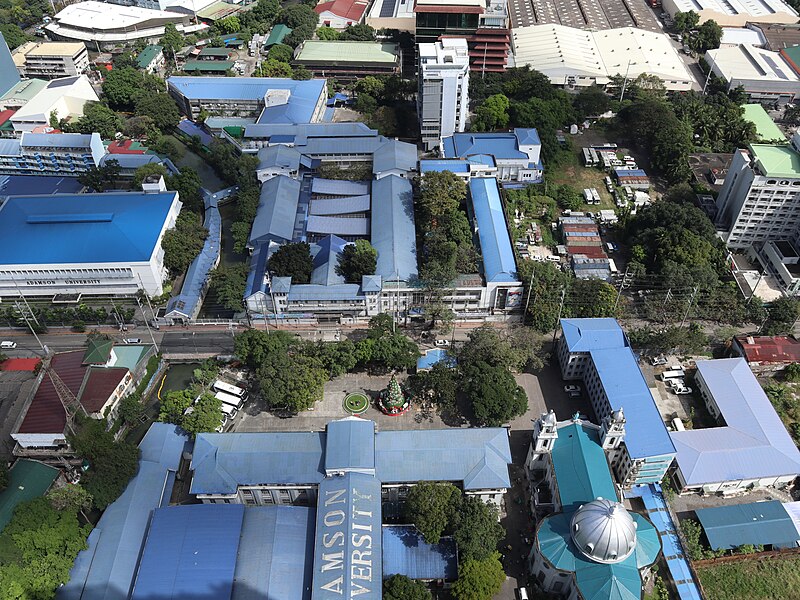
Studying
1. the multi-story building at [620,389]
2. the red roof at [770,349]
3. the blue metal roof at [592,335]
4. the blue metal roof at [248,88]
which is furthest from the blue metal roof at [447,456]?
the blue metal roof at [248,88]

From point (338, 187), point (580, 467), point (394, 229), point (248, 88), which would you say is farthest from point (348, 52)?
point (580, 467)

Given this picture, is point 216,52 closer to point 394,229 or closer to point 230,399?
point 394,229

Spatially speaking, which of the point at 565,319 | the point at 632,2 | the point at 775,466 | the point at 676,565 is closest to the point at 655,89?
the point at 632,2

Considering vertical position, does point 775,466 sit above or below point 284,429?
above

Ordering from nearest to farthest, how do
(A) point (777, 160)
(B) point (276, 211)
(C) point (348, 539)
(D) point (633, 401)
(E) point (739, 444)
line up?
(C) point (348, 539) < (E) point (739, 444) < (D) point (633, 401) < (A) point (777, 160) < (B) point (276, 211)

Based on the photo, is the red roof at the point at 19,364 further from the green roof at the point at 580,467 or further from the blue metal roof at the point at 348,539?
the green roof at the point at 580,467

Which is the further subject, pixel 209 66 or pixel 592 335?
pixel 209 66

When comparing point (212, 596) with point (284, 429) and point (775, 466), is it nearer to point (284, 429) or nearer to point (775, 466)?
A: point (284, 429)

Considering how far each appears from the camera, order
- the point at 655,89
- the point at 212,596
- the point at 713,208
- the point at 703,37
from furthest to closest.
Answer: the point at 703,37 → the point at 655,89 → the point at 713,208 → the point at 212,596
